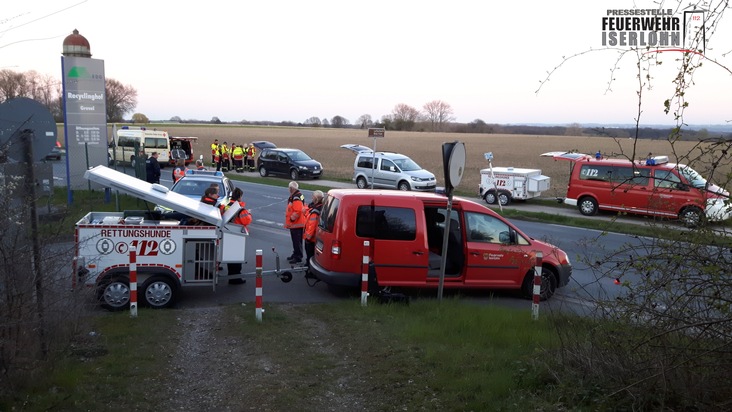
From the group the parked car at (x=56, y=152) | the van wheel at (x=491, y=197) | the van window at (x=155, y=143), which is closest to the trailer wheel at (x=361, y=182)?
the van wheel at (x=491, y=197)

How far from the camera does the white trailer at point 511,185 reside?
23531 millimetres

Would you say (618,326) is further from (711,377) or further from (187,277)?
(187,277)

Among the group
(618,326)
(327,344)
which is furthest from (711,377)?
(327,344)

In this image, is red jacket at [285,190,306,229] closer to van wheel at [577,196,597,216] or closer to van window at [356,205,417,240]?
van window at [356,205,417,240]

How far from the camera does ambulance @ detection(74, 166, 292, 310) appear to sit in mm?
8672

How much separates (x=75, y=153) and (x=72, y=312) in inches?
648

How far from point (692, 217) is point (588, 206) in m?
18.2

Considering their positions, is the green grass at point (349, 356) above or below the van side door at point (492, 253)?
below

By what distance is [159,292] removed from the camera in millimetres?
8945

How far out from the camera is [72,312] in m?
5.88

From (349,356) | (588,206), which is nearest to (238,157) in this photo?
(588,206)

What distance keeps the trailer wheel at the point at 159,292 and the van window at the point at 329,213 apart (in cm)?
254

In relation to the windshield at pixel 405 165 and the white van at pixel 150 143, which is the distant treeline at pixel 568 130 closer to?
the windshield at pixel 405 165

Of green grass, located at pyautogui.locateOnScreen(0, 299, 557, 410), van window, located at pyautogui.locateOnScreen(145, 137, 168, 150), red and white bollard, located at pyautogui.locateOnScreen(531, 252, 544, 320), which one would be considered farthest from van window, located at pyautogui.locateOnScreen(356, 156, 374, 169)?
red and white bollard, located at pyautogui.locateOnScreen(531, 252, 544, 320)
